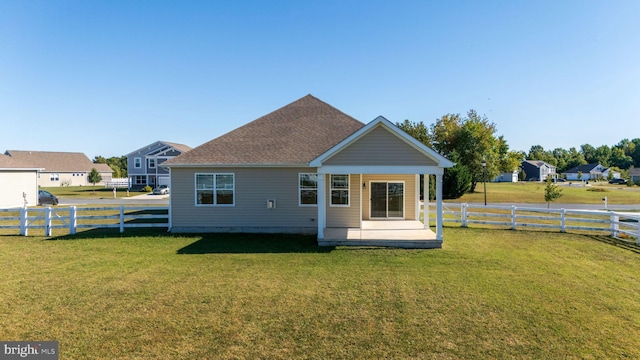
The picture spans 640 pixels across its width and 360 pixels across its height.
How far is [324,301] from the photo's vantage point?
677 centimetres

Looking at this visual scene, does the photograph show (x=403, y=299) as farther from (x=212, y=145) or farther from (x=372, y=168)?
(x=212, y=145)

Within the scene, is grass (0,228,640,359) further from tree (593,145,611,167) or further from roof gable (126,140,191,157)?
tree (593,145,611,167)

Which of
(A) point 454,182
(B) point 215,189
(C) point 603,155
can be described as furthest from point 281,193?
(C) point 603,155

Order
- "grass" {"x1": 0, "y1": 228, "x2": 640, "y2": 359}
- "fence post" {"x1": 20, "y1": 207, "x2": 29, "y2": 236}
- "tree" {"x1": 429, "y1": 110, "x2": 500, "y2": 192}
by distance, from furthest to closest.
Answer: "tree" {"x1": 429, "y1": 110, "x2": 500, "y2": 192}, "fence post" {"x1": 20, "y1": 207, "x2": 29, "y2": 236}, "grass" {"x1": 0, "y1": 228, "x2": 640, "y2": 359}

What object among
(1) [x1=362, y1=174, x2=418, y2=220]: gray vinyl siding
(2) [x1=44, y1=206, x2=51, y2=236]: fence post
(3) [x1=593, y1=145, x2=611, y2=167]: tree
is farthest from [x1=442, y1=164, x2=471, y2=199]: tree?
(3) [x1=593, y1=145, x2=611, y2=167]: tree

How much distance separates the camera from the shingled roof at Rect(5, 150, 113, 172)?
57875 mm

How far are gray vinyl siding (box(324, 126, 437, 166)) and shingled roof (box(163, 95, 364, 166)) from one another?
2.94m

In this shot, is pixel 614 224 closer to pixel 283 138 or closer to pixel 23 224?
pixel 283 138

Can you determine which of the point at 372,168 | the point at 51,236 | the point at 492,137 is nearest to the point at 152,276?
the point at 372,168

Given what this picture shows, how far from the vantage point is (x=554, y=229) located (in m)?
14.7

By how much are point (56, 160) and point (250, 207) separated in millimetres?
66125

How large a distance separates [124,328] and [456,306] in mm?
6132

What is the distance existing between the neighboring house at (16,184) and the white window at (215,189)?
18.5 metres

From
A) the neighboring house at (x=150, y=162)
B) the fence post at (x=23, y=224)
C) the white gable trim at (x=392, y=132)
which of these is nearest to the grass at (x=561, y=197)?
the white gable trim at (x=392, y=132)
